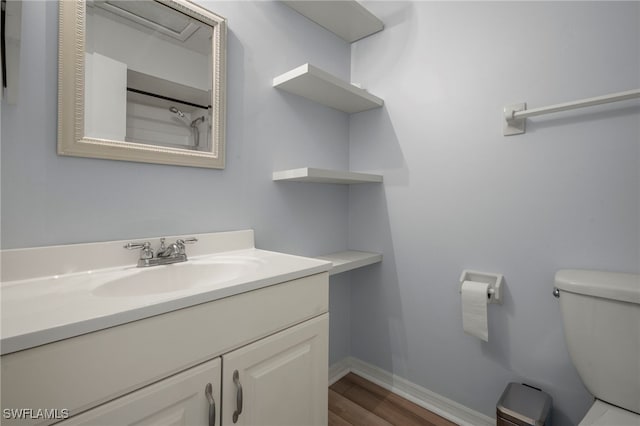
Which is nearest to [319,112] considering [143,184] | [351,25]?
[351,25]

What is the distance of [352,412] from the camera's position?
1.50m

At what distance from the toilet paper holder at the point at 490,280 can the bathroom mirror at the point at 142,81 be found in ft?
4.12

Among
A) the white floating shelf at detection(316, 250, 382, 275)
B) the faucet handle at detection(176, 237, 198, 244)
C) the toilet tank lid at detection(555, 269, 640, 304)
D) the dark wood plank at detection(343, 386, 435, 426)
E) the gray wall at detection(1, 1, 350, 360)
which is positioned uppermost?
the gray wall at detection(1, 1, 350, 360)

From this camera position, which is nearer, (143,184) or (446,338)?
(143,184)

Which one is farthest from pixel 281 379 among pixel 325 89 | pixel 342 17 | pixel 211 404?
pixel 342 17

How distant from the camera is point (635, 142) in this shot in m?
1.04

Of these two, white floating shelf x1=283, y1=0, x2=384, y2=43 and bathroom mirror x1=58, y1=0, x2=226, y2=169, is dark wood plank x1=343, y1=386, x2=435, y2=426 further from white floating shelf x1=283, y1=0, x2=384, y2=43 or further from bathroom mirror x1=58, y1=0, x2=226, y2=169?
white floating shelf x1=283, y1=0, x2=384, y2=43

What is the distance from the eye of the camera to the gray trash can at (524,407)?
1.08 meters

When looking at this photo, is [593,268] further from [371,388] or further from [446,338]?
[371,388]

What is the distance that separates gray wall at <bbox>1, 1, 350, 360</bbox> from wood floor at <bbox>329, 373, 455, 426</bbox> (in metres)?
0.22

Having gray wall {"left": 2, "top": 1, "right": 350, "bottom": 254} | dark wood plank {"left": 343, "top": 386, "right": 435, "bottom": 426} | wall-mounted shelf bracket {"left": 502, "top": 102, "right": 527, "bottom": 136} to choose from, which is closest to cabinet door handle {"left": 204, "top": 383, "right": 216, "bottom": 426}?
gray wall {"left": 2, "top": 1, "right": 350, "bottom": 254}

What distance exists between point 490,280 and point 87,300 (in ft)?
4.87

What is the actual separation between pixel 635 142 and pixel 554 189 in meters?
0.27

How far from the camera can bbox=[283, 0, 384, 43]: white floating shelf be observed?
60.9 inches
